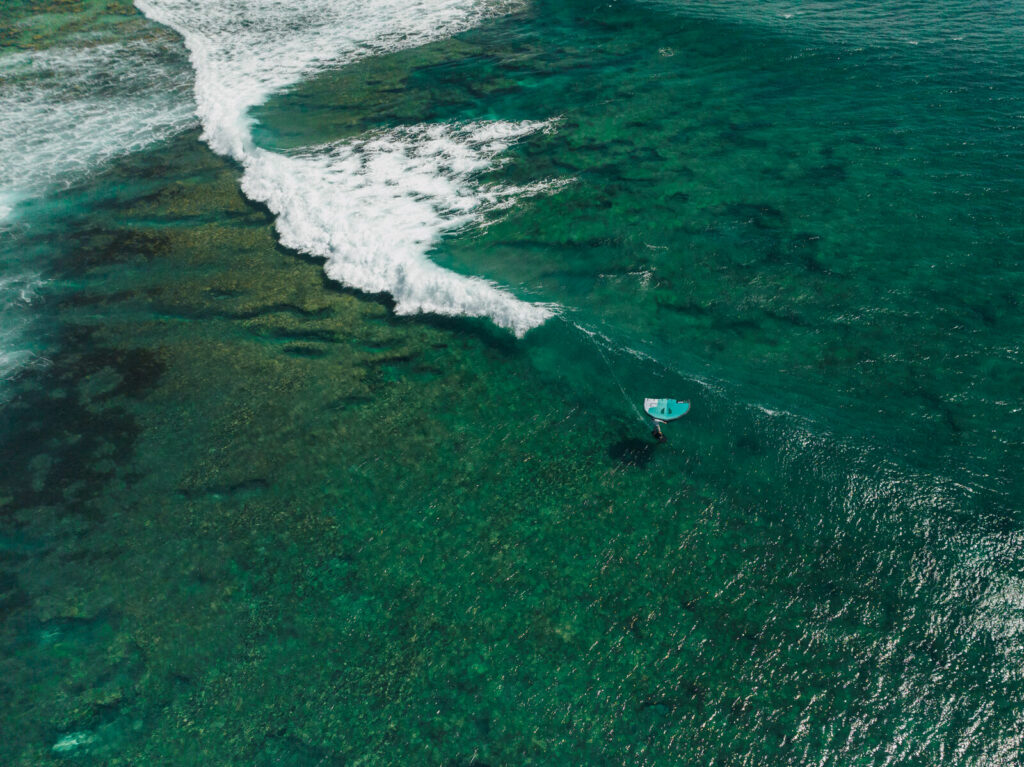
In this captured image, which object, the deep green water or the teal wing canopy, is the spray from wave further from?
the teal wing canopy

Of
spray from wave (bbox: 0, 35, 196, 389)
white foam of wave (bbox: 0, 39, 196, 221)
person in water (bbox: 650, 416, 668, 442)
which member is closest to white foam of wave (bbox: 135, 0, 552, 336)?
white foam of wave (bbox: 0, 39, 196, 221)

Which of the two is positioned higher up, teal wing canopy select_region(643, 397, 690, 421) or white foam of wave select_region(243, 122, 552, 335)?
white foam of wave select_region(243, 122, 552, 335)

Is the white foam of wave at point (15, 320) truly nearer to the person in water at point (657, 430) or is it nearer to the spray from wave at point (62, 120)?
the spray from wave at point (62, 120)

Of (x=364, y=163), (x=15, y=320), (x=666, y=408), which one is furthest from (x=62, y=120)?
(x=666, y=408)

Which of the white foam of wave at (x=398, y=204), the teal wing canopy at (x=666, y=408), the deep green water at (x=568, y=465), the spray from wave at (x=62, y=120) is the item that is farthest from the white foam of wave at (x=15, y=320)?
the teal wing canopy at (x=666, y=408)

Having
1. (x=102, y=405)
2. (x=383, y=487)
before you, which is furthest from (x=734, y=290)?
(x=102, y=405)

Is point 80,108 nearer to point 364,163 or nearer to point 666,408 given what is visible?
point 364,163
